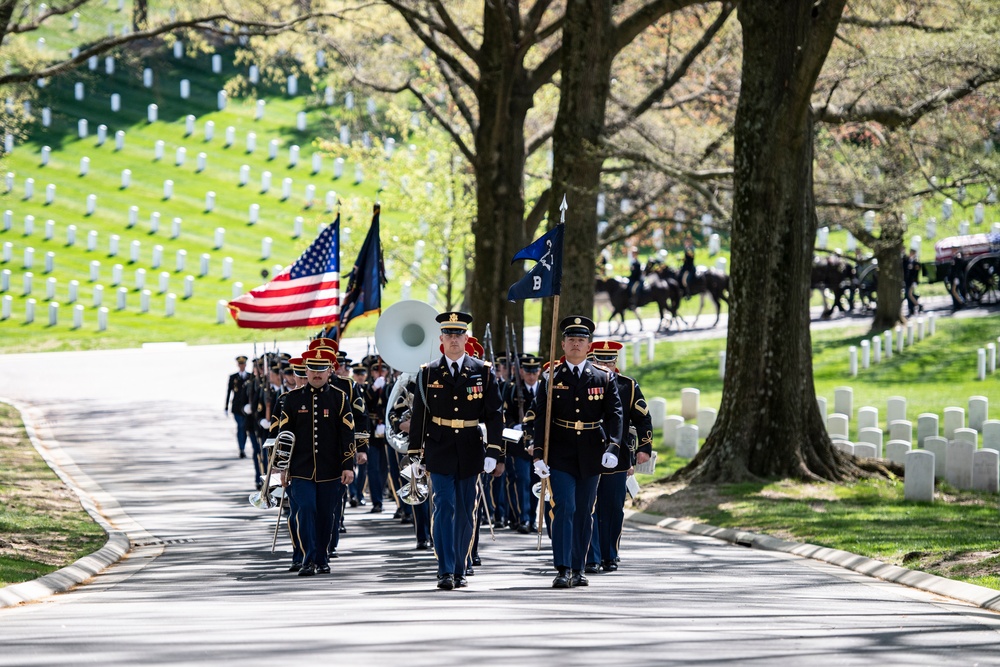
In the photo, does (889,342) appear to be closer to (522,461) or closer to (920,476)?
(920,476)

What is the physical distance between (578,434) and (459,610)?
8.23 feet

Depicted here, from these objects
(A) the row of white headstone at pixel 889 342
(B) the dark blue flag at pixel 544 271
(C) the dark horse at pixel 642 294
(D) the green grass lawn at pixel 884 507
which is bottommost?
(D) the green grass lawn at pixel 884 507

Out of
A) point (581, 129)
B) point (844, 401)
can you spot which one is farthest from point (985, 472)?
point (844, 401)

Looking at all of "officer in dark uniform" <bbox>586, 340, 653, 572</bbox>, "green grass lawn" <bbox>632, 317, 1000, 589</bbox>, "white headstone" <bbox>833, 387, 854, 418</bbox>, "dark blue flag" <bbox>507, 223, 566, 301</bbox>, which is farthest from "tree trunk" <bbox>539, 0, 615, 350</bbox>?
"officer in dark uniform" <bbox>586, 340, 653, 572</bbox>

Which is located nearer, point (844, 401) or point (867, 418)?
point (867, 418)

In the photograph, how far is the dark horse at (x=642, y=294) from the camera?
4250cm

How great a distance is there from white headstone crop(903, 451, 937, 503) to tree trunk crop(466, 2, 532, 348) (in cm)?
1036

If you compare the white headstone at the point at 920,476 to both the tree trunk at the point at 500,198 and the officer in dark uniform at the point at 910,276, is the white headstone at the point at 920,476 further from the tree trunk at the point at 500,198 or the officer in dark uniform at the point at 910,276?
the officer in dark uniform at the point at 910,276

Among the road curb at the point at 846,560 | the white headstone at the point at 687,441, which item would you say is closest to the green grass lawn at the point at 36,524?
the road curb at the point at 846,560

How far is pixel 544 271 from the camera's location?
13.5 m

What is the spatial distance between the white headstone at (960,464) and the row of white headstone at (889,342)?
43.5 feet

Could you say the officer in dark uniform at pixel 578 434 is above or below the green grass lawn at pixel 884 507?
above

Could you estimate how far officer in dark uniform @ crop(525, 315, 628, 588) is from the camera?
11555mm

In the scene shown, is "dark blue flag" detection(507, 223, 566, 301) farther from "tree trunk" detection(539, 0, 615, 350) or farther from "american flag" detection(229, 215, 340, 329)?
"tree trunk" detection(539, 0, 615, 350)
